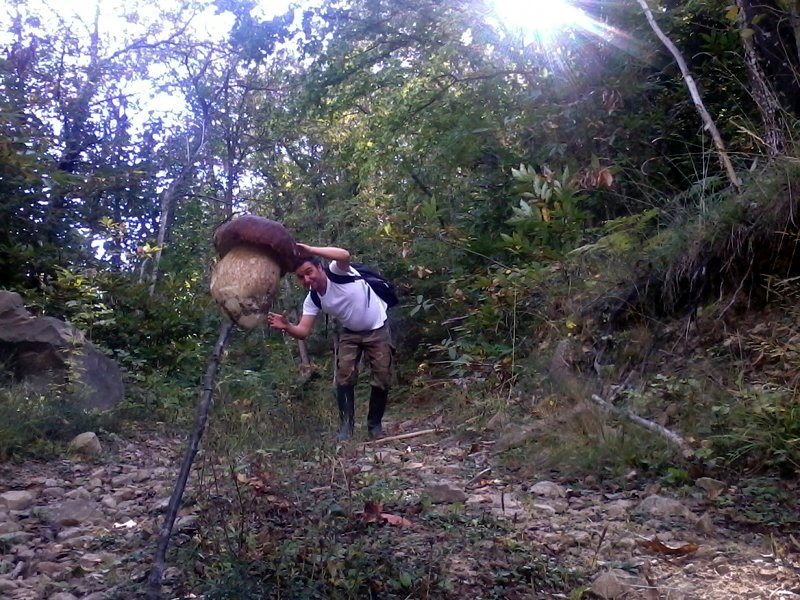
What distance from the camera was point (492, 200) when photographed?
29.4 feet

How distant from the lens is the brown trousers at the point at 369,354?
5.99 metres

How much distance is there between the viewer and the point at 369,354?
20.0 ft

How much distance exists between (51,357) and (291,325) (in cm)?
305

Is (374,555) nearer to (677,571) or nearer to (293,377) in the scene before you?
(677,571)

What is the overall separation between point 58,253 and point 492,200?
5043 mm

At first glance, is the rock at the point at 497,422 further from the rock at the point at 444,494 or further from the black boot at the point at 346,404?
the rock at the point at 444,494

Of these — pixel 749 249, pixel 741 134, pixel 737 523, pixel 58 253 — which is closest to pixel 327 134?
pixel 58 253

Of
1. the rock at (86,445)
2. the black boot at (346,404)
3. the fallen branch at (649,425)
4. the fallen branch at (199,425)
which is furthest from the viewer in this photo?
the black boot at (346,404)

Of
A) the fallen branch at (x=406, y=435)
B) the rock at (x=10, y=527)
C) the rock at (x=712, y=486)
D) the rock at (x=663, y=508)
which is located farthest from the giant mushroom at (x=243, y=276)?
the fallen branch at (x=406, y=435)

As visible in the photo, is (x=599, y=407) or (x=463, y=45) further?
(x=463, y=45)

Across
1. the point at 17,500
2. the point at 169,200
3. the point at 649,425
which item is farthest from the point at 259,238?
the point at 169,200

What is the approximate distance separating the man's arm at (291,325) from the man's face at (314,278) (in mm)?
231

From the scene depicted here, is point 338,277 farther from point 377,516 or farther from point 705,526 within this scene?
point 705,526

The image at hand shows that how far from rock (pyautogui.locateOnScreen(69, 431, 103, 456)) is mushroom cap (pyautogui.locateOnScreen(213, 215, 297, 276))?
351 cm
